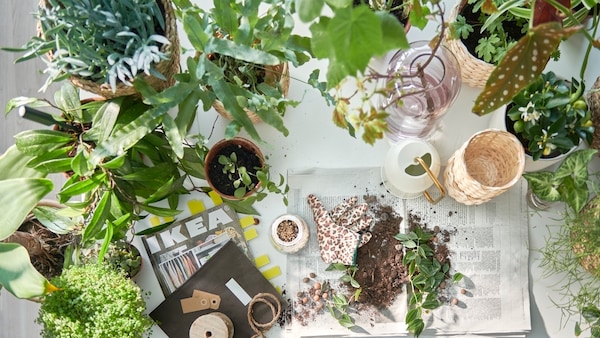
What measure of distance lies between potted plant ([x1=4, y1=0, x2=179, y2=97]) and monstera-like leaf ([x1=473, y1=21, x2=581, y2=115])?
0.55 metres

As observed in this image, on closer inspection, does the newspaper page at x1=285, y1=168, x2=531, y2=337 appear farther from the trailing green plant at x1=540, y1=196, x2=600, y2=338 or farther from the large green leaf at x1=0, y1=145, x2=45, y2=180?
the large green leaf at x1=0, y1=145, x2=45, y2=180

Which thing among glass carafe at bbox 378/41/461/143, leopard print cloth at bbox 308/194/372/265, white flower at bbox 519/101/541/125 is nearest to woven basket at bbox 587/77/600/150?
white flower at bbox 519/101/541/125

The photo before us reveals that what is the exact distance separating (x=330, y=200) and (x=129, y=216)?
0.46 metres

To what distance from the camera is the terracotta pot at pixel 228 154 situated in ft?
4.21

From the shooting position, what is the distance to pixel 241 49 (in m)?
0.98

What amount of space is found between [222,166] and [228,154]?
1.2 inches

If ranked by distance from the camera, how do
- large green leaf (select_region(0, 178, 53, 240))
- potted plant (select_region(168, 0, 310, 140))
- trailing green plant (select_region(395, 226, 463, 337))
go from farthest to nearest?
trailing green plant (select_region(395, 226, 463, 337))
large green leaf (select_region(0, 178, 53, 240))
potted plant (select_region(168, 0, 310, 140))

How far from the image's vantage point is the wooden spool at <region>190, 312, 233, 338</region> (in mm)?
1309

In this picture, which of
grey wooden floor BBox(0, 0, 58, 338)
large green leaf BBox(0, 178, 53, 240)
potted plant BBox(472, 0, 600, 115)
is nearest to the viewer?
potted plant BBox(472, 0, 600, 115)

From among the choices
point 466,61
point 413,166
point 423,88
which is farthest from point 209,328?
point 466,61

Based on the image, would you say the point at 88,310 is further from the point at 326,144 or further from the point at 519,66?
the point at 519,66

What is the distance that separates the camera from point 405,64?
127cm

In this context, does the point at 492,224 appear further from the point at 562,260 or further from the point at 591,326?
the point at 591,326

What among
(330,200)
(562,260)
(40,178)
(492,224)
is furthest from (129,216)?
(562,260)
